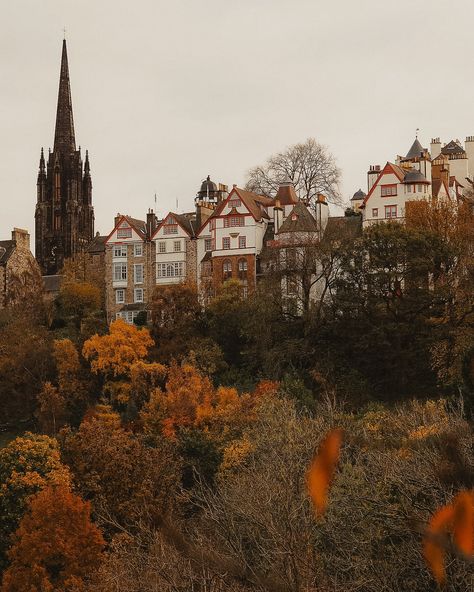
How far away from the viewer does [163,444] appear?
40.7 metres

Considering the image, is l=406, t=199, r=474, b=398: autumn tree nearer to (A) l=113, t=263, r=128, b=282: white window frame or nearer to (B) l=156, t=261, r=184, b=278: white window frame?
(B) l=156, t=261, r=184, b=278: white window frame

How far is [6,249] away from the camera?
273 ft

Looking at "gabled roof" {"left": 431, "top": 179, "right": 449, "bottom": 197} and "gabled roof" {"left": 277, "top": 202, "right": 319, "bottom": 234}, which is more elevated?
"gabled roof" {"left": 431, "top": 179, "right": 449, "bottom": 197}

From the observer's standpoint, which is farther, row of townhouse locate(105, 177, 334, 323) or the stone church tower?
the stone church tower

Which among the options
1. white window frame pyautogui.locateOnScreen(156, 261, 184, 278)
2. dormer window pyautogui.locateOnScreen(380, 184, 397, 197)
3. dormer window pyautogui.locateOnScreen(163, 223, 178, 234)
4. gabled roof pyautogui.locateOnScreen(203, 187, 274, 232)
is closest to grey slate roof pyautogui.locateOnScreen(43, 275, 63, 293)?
white window frame pyautogui.locateOnScreen(156, 261, 184, 278)

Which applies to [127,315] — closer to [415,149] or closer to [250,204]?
[250,204]

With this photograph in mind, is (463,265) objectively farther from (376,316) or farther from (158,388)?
(158,388)

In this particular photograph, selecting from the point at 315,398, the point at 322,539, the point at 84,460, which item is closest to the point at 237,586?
the point at 322,539

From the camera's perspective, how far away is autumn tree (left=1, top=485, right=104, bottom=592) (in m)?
30.3

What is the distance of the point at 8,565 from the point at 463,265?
2695 cm

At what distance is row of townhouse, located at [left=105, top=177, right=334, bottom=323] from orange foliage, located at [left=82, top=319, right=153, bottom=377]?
18.3 ft

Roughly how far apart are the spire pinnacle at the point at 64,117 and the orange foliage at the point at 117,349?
58.3 meters

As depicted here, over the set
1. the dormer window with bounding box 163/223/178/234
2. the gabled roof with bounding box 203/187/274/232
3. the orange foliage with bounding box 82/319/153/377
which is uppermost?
the gabled roof with bounding box 203/187/274/232

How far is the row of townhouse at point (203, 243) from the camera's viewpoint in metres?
61.2
